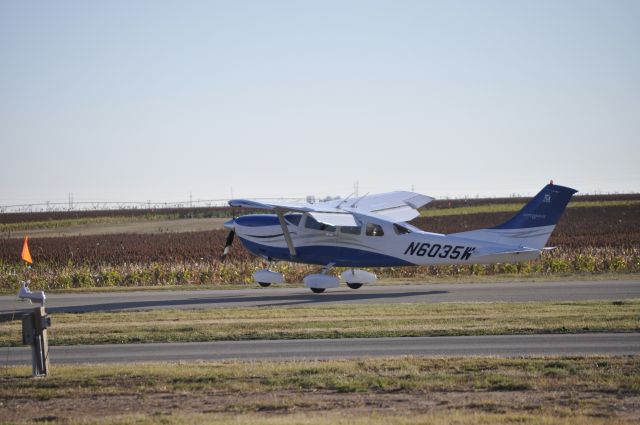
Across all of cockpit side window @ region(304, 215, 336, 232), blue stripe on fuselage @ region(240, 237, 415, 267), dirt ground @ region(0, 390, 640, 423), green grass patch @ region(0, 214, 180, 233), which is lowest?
dirt ground @ region(0, 390, 640, 423)

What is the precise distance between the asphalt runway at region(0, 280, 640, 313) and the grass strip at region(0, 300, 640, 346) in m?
1.66

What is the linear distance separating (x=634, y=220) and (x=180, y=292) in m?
40.3

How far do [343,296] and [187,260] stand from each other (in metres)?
13.8

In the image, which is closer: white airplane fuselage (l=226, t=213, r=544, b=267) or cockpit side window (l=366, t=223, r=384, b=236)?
white airplane fuselage (l=226, t=213, r=544, b=267)

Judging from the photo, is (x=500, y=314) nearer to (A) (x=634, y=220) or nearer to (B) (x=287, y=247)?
(B) (x=287, y=247)

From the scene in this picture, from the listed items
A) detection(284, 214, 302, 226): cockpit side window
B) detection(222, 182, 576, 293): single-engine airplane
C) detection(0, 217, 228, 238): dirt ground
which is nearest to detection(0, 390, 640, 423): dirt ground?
detection(222, 182, 576, 293): single-engine airplane

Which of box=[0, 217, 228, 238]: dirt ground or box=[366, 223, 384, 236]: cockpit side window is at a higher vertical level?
box=[366, 223, 384, 236]: cockpit side window

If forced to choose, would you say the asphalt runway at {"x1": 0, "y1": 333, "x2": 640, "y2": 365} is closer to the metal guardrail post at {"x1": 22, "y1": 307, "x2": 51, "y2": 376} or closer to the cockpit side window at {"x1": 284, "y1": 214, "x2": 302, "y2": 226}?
the metal guardrail post at {"x1": 22, "y1": 307, "x2": 51, "y2": 376}

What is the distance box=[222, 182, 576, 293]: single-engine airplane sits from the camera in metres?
26.4

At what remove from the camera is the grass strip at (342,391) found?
35.8 feet

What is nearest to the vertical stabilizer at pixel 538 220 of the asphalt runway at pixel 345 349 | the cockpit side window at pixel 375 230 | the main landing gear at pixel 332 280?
the cockpit side window at pixel 375 230

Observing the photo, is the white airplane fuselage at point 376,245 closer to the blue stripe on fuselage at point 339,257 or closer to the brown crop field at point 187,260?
the blue stripe on fuselage at point 339,257

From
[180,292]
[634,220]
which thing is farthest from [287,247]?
[634,220]

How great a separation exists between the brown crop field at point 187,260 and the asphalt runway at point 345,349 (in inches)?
592
